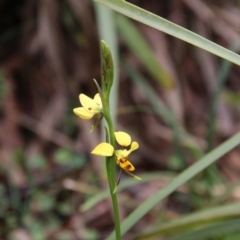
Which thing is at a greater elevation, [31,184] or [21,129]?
[21,129]

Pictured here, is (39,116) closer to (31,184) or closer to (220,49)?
(31,184)

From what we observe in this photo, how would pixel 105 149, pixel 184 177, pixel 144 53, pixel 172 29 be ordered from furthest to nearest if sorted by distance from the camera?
pixel 144 53, pixel 184 177, pixel 172 29, pixel 105 149

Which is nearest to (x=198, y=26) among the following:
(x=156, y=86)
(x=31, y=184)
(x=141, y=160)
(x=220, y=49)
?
(x=156, y=86)

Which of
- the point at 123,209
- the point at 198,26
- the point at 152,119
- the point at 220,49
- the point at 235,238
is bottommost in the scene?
the point at 220,49

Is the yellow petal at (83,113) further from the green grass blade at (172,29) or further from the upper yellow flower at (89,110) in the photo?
the green grass blade at (172,29)

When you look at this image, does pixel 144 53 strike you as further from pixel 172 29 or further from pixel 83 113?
pixel 83 113

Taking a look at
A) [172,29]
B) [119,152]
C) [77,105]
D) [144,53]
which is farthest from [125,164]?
[77,105]
